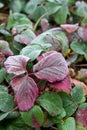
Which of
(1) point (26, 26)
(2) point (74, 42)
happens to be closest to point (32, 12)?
(1) point (26, 26)

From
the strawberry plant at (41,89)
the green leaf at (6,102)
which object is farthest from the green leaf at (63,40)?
the green leaf at (6,102)

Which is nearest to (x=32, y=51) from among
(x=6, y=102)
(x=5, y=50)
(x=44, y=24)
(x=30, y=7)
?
(x=5, y=50)

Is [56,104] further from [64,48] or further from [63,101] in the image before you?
[64,48]

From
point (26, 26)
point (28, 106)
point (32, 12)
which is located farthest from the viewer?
point (32, 12)

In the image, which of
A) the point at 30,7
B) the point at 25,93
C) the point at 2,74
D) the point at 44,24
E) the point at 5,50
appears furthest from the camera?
the point at 30,7

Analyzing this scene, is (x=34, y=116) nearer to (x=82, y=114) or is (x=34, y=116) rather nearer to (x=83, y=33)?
(x=82, y=114)

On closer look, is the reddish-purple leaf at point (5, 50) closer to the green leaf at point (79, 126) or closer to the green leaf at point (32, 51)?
the green leaf at point (32, 51)
